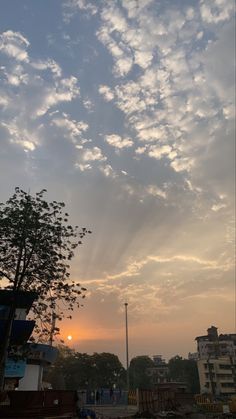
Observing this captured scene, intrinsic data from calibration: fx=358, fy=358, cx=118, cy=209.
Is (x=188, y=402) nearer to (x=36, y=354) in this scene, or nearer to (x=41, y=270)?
(x=36, y=354)

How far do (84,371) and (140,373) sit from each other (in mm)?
36170

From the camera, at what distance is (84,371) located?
300ft

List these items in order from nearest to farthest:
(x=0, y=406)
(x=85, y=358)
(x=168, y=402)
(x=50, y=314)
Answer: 1. (x=0, y=406)
2. (x=50, y=314)
3. (x=168, y=402)
4. (x=85, y=358)

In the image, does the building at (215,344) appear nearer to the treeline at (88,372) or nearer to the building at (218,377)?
the building at (218,377)

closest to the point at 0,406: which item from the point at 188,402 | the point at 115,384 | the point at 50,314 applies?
the point at 50,314

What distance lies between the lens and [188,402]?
43406 mm

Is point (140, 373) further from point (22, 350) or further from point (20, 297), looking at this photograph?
point (22, 350)

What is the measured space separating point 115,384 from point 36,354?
2573 inches

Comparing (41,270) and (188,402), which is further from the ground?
(41,270)

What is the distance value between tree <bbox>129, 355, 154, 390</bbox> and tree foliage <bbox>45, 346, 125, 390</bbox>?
55.3ft

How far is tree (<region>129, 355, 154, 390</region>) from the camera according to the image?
370 feet

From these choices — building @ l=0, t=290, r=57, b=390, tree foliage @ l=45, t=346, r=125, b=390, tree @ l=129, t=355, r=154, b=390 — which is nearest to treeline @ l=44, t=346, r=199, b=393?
tree foliage @ l=45, t=346, r=125, b=390

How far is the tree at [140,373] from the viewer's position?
113 m

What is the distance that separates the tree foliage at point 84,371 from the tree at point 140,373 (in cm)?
1687
